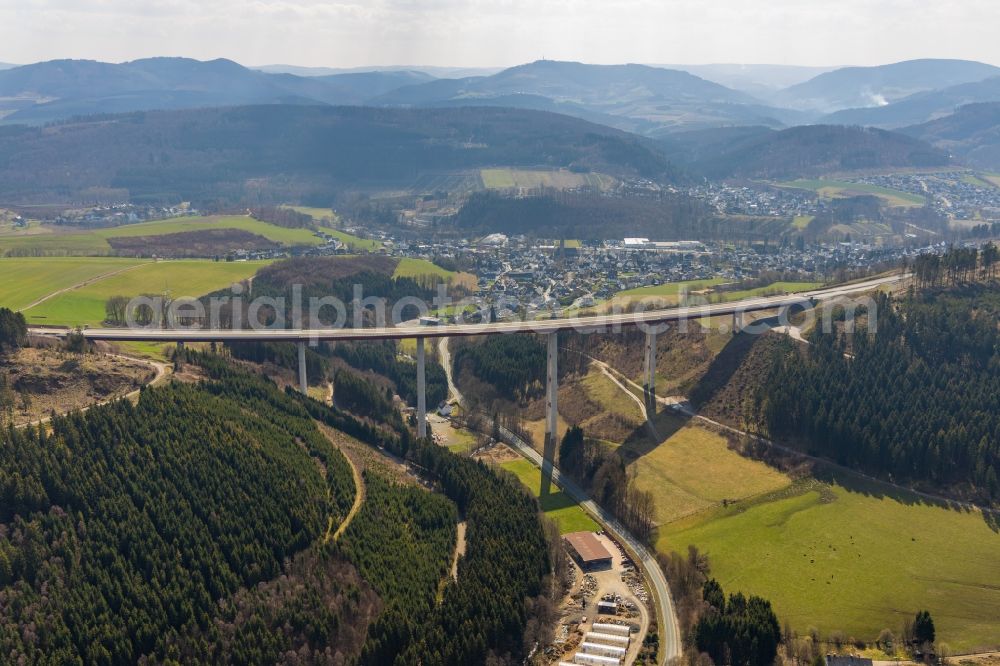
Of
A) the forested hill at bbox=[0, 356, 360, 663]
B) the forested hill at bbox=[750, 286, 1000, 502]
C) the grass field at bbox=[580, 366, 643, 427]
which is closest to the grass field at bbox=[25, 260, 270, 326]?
the forested hill at bbox=[0, 356, 360, 663]

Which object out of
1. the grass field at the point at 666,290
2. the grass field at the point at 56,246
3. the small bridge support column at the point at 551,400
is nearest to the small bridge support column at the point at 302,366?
the small bridge support column at the point at 551,400

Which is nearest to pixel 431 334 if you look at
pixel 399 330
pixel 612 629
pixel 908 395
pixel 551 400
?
pixel 399 330

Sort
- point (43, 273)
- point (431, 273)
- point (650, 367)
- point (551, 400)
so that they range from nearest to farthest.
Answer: point (551, 400)
point (650, 367)
point (43, 273)
point (431, 273)

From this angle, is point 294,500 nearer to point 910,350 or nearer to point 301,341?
point 301,341

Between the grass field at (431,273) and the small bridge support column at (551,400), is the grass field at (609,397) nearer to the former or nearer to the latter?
the small bridge support column at (551,400)

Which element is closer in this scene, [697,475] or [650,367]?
[697,475]

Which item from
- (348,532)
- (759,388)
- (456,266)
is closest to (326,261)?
(456,266)

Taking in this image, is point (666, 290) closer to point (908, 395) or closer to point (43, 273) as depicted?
point (908, 395)
